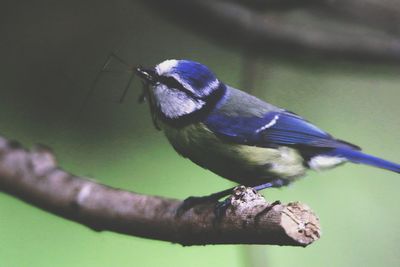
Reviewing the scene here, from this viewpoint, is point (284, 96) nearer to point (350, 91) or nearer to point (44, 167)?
point (350, 91)

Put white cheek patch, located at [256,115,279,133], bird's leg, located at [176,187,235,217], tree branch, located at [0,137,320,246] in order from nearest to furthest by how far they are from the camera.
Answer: tree branch, located at [0,137,320,246], bird's leg, located at [176,187,235,217], white cheek patch, located at [256,115,279,133]

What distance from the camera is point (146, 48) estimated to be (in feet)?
3.45

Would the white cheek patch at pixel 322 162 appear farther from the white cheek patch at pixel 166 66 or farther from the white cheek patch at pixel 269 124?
the white cheek patch at pixel 166 66

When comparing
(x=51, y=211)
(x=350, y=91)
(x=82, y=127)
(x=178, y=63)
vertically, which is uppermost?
(x=350, y=91)

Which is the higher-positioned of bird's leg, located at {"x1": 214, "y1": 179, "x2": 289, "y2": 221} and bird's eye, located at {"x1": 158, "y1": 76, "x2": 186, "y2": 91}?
bird's eye, located at {"x1": 158, "y1": 76, "x2": 186, "y2": 91}

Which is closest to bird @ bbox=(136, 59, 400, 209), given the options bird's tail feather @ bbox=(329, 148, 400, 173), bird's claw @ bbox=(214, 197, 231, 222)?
bird's tail feather @ bbox=(329, 148, 400, 173)

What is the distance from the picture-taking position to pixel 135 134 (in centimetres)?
103

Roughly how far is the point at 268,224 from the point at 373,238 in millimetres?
415

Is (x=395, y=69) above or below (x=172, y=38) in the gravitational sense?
above

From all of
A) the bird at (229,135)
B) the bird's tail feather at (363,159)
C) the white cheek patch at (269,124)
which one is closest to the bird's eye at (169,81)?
the bird at (229,135)

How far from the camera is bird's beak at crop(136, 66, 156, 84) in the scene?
97 cm

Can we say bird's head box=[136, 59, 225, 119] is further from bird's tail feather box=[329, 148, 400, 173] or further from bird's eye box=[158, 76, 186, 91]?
bird's tail feather box=[329, 148, 400, 173]

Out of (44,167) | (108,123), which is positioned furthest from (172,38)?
(44,167)

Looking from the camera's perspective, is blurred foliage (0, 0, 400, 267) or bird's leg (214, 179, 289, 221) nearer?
bird's leg (214, 179, 289, 221)
